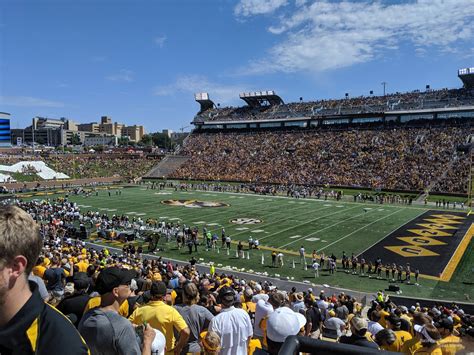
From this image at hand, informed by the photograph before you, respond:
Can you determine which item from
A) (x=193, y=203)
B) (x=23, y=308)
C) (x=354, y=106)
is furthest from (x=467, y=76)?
(x=23, y=308)

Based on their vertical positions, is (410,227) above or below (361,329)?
below

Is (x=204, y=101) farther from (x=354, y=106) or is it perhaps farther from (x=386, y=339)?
(x=386, y=339)

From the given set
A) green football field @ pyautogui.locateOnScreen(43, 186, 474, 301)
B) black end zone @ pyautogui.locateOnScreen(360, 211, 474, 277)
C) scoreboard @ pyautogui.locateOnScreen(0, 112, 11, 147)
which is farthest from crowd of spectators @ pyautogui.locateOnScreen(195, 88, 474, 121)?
scoreboard @ pyautogui.locateOnScreen(0, 112, 11, 147)

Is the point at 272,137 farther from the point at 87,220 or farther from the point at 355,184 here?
the point at 87,220

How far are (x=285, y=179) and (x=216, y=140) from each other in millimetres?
26534

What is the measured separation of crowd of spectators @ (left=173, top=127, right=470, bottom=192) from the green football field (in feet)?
34.0

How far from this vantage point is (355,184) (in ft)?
175

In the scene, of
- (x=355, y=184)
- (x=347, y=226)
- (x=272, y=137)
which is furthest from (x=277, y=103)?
(x=347, y=226)

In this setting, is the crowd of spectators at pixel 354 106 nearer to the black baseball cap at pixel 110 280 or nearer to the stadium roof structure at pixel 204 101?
the stadium roof structure at pixel 204 101

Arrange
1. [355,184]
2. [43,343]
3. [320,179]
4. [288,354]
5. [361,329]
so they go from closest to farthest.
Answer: [288,354] < [43,343] < [361,329] < [355,184] < [320,179]

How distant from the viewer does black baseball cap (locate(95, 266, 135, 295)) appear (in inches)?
147

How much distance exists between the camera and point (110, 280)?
3775 mm

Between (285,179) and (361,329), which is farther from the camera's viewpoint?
(285,179)

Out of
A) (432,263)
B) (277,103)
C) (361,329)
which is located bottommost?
(432,263)
